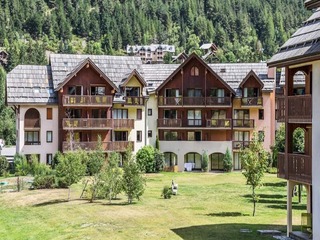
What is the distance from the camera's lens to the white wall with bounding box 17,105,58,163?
206 ft

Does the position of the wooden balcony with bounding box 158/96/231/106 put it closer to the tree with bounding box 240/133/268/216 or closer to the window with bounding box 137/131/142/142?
the window with bounding box 137/131/142/142

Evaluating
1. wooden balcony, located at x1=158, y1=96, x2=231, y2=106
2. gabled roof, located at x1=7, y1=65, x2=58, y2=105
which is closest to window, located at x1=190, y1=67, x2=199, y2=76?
wooden balcony, located at x1=158, y1=96, x2=231, y2=106

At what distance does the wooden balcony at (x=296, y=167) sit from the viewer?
27828mm

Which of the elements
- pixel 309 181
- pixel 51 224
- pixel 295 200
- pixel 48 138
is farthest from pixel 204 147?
pixel 309 181

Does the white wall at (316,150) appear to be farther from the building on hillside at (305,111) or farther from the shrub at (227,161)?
the shrub at (227,161)

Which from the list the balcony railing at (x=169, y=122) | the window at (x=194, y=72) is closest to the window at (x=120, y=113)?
the balcony railing at (x=169, y=122)

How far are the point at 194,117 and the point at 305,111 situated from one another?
39.2 m

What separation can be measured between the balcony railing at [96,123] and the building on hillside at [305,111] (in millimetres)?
33795

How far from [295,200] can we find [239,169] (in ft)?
83.0

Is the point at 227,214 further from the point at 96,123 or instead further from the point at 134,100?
the point at 134,100

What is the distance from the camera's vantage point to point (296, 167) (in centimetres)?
2902

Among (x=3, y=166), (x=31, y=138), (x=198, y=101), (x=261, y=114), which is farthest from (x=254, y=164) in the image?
(x=261, y=114)

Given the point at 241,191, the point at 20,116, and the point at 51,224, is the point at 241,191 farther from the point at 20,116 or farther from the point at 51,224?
the point at 20,116

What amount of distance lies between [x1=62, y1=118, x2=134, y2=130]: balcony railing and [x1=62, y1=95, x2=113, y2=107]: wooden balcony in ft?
4.64
